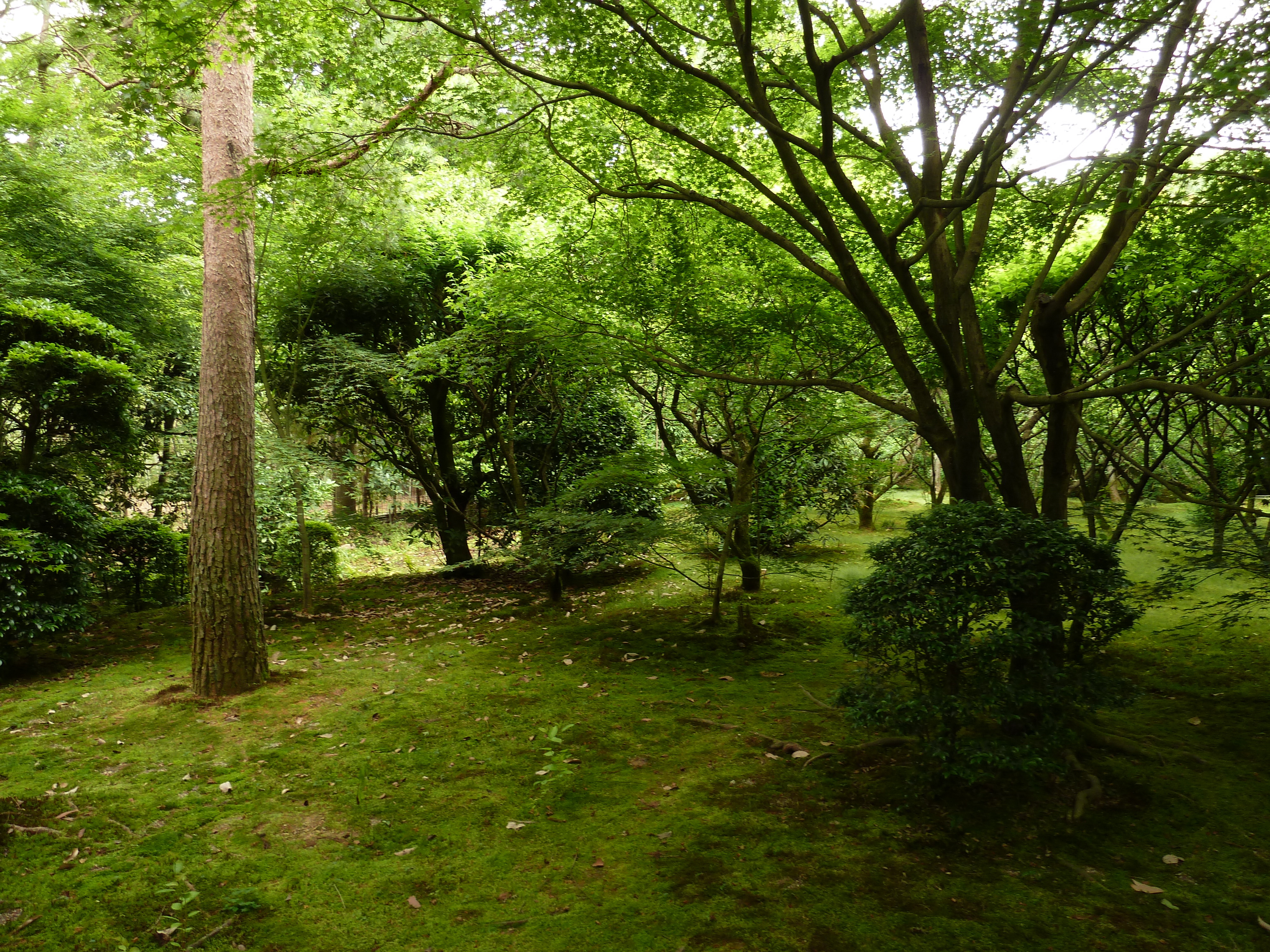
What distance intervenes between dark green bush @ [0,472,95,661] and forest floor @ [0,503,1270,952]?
1.87ft

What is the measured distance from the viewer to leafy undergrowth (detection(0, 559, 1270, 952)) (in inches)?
113

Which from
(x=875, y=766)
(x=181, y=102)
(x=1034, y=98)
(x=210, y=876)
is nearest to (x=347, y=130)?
(x=181, y=102)

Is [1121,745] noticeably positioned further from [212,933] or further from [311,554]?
[311,554]

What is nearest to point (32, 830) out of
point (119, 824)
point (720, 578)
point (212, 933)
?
point (119, 824)

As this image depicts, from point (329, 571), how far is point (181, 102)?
6.63 m

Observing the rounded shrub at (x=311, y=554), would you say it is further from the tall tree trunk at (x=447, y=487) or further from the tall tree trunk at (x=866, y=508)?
the tall tree trunk at (x=866, y=508)

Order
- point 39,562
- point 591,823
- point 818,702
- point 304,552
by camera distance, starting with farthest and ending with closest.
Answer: point 304,552 < point 39,562 < point 818,702 < point 591,823

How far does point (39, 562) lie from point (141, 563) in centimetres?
340

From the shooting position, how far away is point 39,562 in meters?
6.13

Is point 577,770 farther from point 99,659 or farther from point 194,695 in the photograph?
point 99,659

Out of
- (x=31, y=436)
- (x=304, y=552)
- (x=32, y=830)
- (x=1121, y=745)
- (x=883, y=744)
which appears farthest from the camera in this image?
(x=304, y=552)

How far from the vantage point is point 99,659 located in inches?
277

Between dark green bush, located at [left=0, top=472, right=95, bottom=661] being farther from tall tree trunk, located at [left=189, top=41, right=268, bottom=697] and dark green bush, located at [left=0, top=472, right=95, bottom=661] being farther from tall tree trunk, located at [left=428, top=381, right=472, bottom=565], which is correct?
tall tree trunk, located at [left=428, top=381, right=472, bottom=565]

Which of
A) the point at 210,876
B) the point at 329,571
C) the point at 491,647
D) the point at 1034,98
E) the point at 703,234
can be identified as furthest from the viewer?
the point at 329,571
